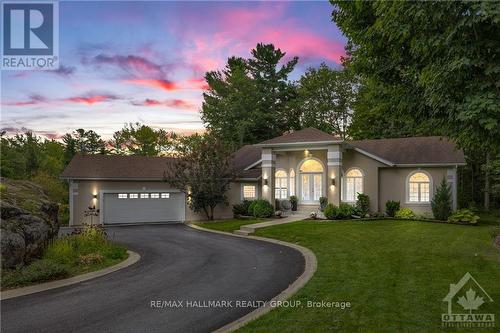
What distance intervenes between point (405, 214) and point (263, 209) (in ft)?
27.1

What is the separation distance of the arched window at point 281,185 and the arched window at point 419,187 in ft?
25.1

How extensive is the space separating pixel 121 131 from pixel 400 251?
40.3m

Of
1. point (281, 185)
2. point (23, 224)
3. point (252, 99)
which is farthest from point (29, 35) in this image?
point (252, 99)

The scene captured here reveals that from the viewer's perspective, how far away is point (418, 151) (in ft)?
76.5

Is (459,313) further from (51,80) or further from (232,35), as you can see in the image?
(51,80)

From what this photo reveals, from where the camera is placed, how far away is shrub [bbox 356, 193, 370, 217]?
21.8 metres

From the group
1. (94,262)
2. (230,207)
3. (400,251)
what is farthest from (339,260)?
(230,207)

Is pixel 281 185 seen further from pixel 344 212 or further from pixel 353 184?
pixel 344 212

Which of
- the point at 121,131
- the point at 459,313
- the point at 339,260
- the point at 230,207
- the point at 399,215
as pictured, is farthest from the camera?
the point at 121,131

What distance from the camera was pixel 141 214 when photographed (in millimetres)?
23766

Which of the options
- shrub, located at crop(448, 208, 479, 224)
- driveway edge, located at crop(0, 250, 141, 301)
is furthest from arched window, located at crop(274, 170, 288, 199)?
driveway edge, located at crop(0, 250, 141, 301)

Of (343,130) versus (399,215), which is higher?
(343,130)

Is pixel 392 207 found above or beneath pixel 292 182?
beneath

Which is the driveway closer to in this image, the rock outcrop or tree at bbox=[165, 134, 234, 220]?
the rock outcrop
